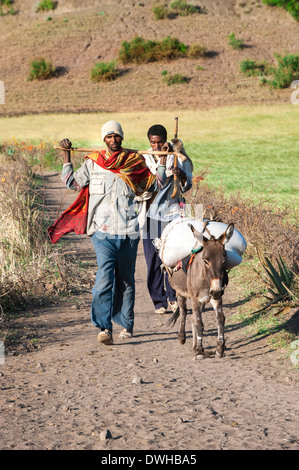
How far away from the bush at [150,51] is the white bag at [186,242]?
5172cm

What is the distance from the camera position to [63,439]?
4.27 m

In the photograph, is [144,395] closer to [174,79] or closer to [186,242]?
[186,242]

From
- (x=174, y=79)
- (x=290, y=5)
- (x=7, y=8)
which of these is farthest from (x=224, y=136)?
(x=7, y=8)

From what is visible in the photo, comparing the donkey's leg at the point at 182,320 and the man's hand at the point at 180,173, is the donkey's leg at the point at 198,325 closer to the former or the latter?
the donkey's leg at the point at 182,320

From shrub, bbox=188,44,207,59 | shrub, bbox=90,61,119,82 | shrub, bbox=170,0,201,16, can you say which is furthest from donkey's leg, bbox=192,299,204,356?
shrub, bbox=170,0,201,16

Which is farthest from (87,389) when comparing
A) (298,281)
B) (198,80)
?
(198,80)

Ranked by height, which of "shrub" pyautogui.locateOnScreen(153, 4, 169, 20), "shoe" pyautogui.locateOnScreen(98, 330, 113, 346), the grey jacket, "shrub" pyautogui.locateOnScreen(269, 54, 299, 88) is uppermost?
"shrub" pyautogui.locateOnScreen(153, 4, 169, 20)

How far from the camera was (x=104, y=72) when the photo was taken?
2095 inches

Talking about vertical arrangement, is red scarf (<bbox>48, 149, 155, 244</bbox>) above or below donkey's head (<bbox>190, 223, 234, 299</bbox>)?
above

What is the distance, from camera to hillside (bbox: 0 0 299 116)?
145 ft

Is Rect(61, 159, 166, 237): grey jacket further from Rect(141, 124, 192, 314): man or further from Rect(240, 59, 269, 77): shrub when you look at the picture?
Rect(240, 59, 269, 77): shrub

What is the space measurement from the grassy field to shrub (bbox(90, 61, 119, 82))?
47.5 feet

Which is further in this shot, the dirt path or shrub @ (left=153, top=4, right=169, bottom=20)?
shrub @ (left=153, top=4, right=169, bottom=20)

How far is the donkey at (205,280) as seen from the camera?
217 inches
